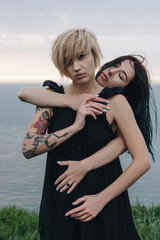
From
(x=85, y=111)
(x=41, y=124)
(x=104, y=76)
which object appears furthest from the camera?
(x=104, y=76)

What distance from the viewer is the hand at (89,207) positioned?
9.67 feet

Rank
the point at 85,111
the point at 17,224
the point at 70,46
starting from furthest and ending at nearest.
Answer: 1. the point at 17,224
2. the point at 70,46
3. the point at 85,111

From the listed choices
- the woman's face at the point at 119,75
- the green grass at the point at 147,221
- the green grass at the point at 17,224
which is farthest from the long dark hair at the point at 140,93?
the green grass at the point at 17,224

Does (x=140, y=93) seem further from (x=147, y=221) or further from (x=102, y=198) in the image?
(x=147, y=221)

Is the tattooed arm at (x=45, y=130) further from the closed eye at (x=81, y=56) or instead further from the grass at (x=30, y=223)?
the grass at (x=30, y=223)

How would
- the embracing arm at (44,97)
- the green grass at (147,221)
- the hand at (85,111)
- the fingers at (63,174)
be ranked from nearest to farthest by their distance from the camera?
the hand at (85,111)
the fingers at (63,174)
the embracing arm at (44,97)
the green grass at (147,221)

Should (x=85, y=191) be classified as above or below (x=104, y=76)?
below

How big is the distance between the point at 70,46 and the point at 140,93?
2.59ft

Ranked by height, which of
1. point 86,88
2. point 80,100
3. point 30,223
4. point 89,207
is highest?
point 86,88

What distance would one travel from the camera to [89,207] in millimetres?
2947

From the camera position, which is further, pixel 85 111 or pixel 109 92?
pixel 109 92

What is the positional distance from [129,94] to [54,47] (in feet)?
2.70

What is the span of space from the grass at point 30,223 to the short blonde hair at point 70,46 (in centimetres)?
317

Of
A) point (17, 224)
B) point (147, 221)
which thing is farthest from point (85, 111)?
point (147, 221)
